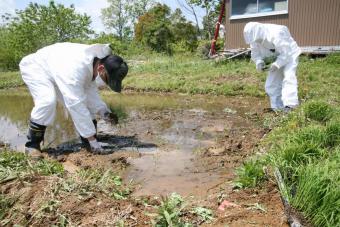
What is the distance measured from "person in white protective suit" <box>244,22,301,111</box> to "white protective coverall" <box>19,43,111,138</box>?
10.4 ft

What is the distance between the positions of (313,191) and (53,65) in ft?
11.4

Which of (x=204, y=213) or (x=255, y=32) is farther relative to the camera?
(x=255, y=32)

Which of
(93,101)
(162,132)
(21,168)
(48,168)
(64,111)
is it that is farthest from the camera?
(64,111)

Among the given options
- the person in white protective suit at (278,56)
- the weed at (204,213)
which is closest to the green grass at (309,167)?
the weed at (204,213)

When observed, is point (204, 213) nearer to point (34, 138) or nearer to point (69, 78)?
point (69, 78)

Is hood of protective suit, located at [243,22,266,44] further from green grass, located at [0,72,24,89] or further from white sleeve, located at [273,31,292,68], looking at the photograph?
green grass, located at [0,72,24,89]

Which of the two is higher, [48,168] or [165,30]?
[165,30]

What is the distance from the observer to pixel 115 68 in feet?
16.8

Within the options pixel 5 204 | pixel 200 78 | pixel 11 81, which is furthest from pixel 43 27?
pixel 5 204

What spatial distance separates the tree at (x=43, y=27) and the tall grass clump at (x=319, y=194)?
2286 centimetres

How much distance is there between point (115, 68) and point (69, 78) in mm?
561

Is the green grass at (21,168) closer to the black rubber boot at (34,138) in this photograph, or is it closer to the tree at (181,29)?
the black rubber boot at (34,138)

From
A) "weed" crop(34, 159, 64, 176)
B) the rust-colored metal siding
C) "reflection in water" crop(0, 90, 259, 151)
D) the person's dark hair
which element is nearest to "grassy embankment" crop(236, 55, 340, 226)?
"weed" crop(34, 159, 64, 176)

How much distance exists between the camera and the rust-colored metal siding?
14133mm
